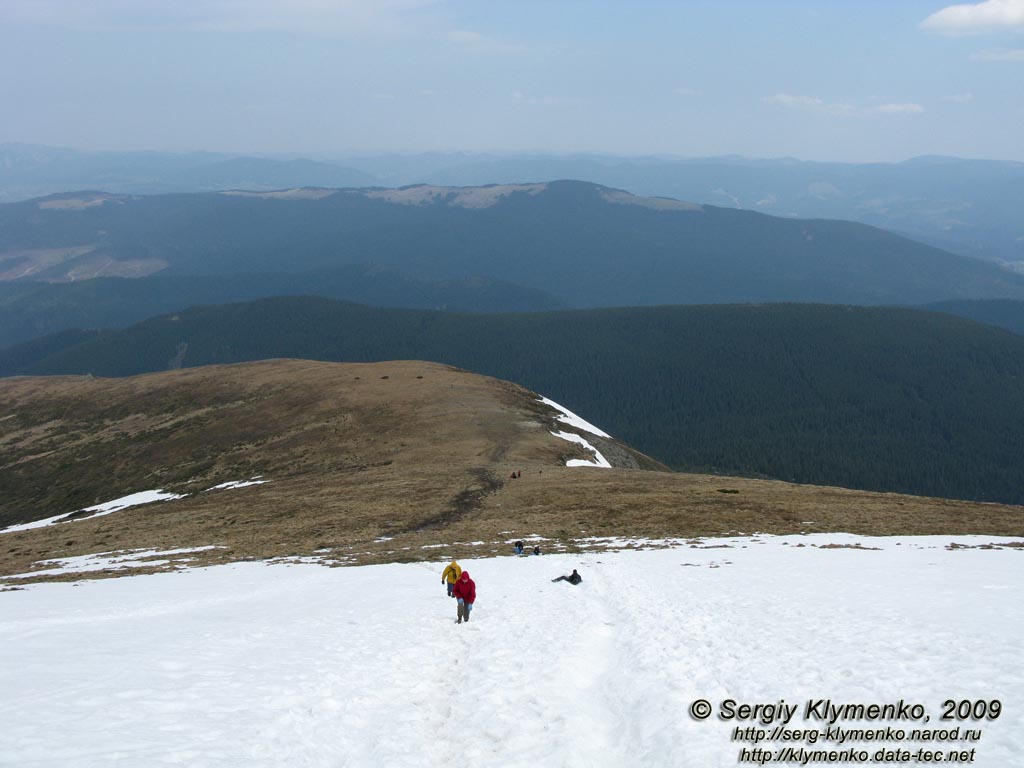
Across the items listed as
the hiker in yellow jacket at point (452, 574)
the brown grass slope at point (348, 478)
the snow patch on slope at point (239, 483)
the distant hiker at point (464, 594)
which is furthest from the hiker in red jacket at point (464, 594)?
the snow patch on slope at point (239, 483)

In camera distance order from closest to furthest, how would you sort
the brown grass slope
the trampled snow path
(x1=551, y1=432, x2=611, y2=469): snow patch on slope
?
the trampled snow path
the brown grass slope
(x1=551, y1=432, x2=611, y2=469): snow patch on slope

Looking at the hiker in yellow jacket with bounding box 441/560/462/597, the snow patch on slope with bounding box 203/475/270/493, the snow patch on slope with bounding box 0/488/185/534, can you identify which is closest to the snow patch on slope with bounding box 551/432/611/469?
the snow patch on slope with bounding box 203/475/270/493

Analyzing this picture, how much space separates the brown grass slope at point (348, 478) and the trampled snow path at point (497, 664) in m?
12.3

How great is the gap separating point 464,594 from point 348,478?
38.9 metres

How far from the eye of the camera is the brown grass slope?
41938 millimetres

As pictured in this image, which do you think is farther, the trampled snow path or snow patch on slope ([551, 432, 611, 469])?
snow patch on slope ([551, 432, 611, 469])

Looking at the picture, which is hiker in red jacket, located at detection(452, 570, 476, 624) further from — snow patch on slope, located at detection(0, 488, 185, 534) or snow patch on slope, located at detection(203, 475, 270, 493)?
snow patch on slope, located at detection(0, 488, 185, 534)

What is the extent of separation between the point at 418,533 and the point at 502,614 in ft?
63.2

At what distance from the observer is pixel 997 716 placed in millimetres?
12328

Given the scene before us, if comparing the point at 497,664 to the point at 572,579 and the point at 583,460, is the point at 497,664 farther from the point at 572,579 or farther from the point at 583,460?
the point at 583,460

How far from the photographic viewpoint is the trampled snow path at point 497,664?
12781 mm

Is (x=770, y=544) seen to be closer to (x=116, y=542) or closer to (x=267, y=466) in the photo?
(x=116, y=542)

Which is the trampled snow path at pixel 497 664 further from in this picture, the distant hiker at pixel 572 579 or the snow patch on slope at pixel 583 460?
the snow patch on slope at pixel 583 460

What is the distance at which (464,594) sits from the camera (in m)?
23.0
